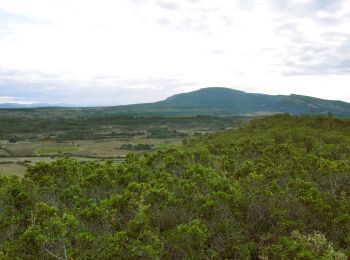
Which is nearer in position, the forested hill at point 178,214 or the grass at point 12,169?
the forested hill at point 178,214

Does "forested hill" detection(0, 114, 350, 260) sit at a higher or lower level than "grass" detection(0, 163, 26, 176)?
higher

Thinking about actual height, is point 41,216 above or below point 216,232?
above

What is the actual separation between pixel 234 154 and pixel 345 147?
12.3m

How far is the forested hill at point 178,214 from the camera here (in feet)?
49.7

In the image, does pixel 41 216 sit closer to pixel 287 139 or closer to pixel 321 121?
pixel 287 139

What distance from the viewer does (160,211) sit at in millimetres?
20828

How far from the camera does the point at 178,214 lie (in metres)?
20.5

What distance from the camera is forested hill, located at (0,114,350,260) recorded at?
15148 mm

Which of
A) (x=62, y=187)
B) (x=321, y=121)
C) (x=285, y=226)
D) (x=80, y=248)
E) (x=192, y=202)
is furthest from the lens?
(x=321, y=121)

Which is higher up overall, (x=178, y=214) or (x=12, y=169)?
(x=178, y=214)

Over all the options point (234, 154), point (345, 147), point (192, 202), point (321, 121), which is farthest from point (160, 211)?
point (321, 121)

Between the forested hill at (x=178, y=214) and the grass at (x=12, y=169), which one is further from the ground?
the forested hill at (x=178, y=214)

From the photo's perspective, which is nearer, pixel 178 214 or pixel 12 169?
pixel 178 214

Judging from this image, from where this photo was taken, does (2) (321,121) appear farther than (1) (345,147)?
Yes
